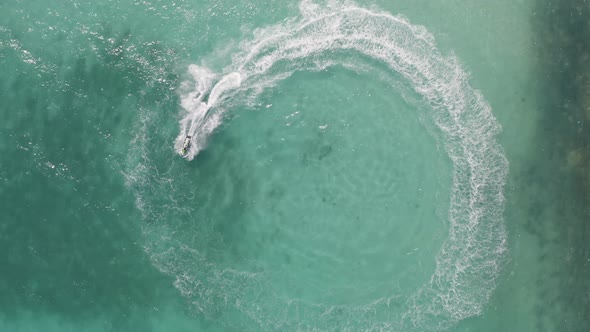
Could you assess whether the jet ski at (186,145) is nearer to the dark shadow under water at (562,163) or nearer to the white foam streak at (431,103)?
the white foam streak at (431,103)

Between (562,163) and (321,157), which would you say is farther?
(562,163)

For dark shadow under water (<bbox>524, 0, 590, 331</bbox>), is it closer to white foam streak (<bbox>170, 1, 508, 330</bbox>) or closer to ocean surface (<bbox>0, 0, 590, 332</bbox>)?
ocean surface (<bbox>0, 0, 590, 332</bbox>)

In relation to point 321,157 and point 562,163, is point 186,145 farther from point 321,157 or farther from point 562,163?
point 562,163

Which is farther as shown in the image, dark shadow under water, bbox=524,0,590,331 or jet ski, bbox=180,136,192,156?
dark shadow under water, bbox=524,0,590,331

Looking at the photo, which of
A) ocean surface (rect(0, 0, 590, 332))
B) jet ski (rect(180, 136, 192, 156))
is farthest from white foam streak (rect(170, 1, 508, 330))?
jet ski (rect(180, 136, 192, 156))

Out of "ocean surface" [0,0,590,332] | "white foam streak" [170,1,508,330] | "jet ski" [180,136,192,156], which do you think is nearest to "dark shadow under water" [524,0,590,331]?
"ocean surface" [0,0,590,332]

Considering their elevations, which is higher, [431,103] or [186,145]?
[431,103]

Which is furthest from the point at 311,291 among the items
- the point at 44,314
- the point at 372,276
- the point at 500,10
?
the point at 500,10

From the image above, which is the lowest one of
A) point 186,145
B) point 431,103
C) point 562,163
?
point 562,163

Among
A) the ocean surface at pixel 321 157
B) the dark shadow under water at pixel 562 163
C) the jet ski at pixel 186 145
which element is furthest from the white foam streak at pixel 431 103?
the dark shadow under water at pixel 562 163

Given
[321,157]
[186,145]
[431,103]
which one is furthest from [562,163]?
[186,145]
